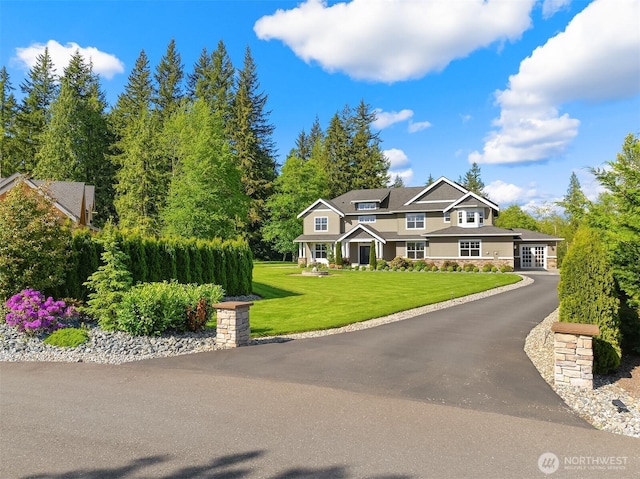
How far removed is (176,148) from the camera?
41.3 meters

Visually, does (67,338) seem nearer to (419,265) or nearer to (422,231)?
(419,265)

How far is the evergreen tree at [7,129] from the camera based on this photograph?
44.0 metres

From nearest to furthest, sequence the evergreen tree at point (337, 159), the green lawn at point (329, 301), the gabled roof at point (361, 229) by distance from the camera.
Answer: the green lawn at point (329, 301) → the gabled roof at point (361, 229) → the evergreen tree at point (337, 159)

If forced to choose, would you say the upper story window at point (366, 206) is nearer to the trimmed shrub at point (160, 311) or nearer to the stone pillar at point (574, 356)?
the trimmed shrub at point (160, 311)

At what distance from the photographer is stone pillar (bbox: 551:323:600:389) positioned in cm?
693

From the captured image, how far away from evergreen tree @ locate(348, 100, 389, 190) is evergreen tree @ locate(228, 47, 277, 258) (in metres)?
14.7

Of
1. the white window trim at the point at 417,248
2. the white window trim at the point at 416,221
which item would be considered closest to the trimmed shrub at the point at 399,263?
the white window trim at the point at 417,248

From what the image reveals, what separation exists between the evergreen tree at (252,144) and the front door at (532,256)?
31085mm

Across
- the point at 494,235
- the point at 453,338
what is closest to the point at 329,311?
the point at 453,338

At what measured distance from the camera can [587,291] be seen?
8633 mm

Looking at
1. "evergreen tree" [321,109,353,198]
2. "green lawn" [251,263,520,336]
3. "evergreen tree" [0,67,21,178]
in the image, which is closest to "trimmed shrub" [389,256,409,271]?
"green lawn" [251,263,520,336]

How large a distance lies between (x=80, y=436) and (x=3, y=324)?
7.95 m

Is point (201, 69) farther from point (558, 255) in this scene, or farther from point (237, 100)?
point (558, 255)

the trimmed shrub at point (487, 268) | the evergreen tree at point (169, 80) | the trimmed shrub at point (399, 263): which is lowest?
the trimmed shrub at point (487, 268)
